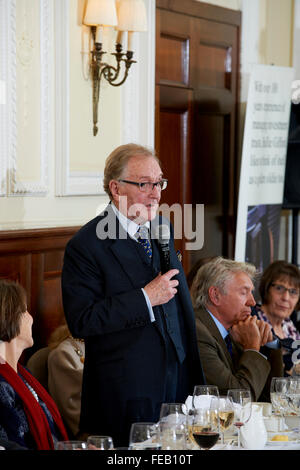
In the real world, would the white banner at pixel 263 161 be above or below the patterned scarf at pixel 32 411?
above

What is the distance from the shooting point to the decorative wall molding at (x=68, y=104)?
14.0ft

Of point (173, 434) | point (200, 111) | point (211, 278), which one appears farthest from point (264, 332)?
point (200, 111)

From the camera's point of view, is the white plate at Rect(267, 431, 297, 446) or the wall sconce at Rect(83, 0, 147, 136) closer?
the white plate at Rect(267, 431, 297, 446)

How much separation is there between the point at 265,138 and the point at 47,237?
2.32 m

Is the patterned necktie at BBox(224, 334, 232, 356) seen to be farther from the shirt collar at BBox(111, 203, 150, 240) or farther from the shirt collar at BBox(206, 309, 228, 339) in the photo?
Result: the shirt collar at BBox(111, 203, 150, 240)

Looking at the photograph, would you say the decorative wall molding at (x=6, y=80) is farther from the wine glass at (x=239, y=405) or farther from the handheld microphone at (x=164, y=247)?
the wine glass at (x=239, y=405)

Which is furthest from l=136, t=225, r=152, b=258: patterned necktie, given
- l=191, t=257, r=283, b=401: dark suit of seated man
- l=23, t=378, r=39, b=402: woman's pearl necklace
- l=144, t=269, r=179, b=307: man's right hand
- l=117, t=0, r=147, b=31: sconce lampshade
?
l=117, t=0, r=147, b=31: sconce lampshade

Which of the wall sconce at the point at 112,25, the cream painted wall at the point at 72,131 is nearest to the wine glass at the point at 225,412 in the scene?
the cream painted wall at the point at 72,131

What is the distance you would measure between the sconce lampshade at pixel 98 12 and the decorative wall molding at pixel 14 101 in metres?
0.26

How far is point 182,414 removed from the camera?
232 cm

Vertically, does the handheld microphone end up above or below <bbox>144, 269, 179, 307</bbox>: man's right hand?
above

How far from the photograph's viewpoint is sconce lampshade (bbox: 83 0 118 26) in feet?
14.2
